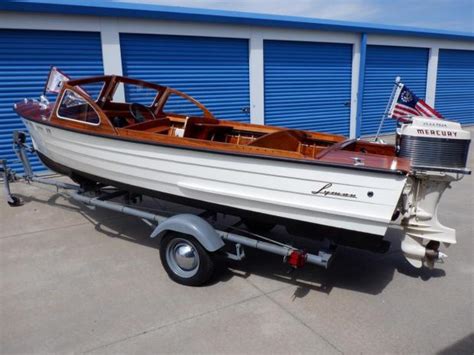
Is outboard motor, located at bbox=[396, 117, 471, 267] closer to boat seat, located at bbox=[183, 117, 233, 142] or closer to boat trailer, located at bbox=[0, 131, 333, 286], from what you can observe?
boat trailer, located at bbox=[0, 131, 333, 286]

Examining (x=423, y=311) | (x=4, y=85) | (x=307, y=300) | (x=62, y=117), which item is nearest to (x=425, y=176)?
(x=423, y=311)

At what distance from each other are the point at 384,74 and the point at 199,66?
20.3 feet

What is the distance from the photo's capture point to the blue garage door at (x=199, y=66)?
8.11 m

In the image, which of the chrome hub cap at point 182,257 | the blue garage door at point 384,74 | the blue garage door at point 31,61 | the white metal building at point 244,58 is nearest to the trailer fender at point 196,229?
the chrome hub cap at point 182,257

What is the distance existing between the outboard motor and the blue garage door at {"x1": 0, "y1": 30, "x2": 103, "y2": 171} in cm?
636

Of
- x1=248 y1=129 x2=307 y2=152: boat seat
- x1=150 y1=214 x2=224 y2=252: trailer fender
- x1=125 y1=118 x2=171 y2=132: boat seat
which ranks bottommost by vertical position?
x1=150 y1=214 x2=224 y2=252: trailer fender

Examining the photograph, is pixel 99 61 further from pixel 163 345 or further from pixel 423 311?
pixel 423 311

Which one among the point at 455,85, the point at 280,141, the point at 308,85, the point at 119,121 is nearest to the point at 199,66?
the point at 308,85

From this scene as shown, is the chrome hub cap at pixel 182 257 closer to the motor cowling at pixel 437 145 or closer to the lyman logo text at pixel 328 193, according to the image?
the lyman logo text at pixel 328 193

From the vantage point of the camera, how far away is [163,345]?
2.77m

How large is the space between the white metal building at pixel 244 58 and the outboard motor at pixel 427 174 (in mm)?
5178

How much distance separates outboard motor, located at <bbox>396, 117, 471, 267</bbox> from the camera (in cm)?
310

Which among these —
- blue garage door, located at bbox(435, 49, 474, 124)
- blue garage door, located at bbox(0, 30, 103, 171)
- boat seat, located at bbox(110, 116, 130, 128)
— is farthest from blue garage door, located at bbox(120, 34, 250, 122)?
blue garage door, located at bbox(435, 49, 474, 124)

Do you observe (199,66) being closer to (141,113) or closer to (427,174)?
(141,113)
